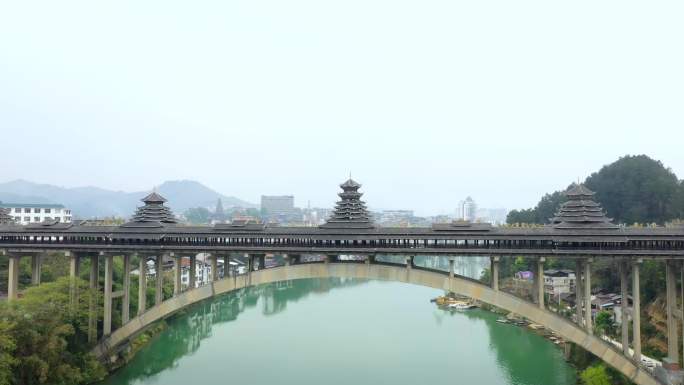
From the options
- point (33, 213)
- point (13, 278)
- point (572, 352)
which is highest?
point (33, 213)

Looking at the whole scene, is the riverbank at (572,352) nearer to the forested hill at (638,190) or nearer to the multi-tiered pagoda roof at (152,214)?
the forested hill at (638,190)

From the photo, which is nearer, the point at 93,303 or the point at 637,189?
the point at 93,303

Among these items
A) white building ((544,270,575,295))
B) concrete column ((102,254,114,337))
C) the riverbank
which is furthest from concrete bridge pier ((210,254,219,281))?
white building ((544,270,575,295))

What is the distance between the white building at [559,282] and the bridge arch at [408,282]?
77.6 ft

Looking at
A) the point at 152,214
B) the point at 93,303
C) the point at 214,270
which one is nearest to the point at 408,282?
the point at 214,270

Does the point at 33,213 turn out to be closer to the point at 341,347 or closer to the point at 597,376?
the point at 341,347

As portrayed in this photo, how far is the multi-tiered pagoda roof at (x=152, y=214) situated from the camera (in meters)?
25.2

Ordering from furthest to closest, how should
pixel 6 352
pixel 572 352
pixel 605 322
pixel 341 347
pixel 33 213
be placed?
pixel 33 213
pixel 341 347
pixel 605 322
pixel 572 352
pixel 6 352

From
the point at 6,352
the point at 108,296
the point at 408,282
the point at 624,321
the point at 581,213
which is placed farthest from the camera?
the point at 108,296

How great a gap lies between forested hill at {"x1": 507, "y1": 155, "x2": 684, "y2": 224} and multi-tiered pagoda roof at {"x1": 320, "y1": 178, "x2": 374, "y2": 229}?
32.5m

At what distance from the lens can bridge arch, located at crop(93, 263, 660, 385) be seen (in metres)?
20.3

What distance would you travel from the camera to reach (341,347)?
31.6 meters

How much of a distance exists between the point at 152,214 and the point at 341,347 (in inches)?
571

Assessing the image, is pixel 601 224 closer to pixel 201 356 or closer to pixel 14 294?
pixel 201 356
